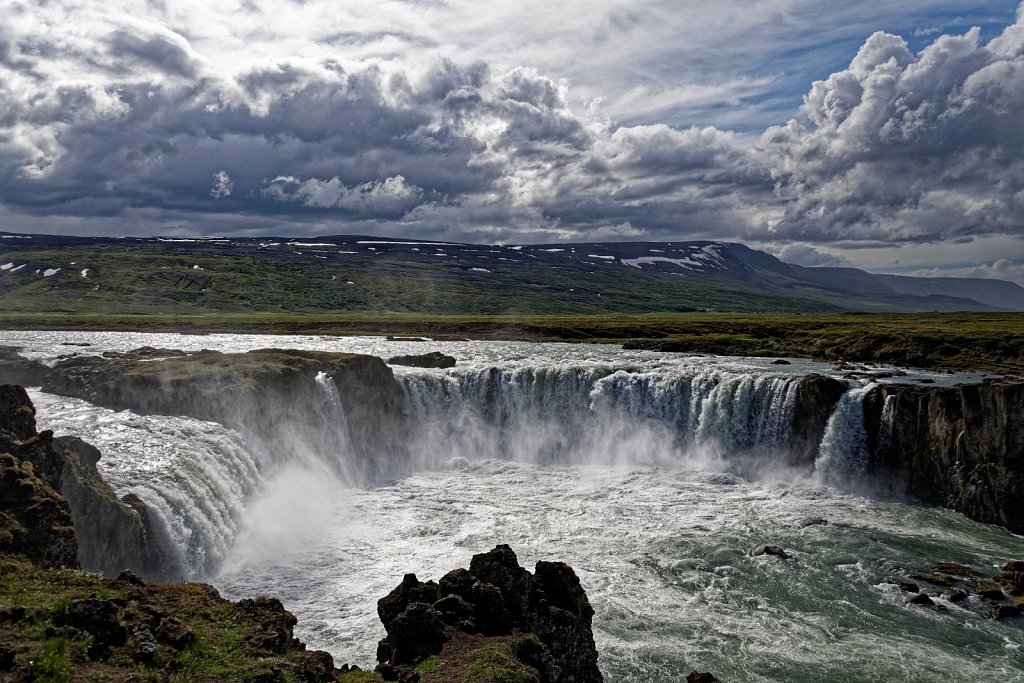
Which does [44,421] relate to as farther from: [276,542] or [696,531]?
[696,531]

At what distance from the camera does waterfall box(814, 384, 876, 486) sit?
4700 centimetres

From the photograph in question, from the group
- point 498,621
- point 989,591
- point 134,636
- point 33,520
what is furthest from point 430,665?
point 989,591

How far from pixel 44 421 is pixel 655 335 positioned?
88.8m

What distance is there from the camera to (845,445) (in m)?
47.7

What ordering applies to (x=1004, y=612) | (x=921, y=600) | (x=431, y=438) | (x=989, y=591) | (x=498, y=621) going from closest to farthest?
1. (x=498, y=621)
2. (x=1004, y=612)
3. (x=921, y=600)
4. (x=989, y=591)
5. (x=431, y=438)

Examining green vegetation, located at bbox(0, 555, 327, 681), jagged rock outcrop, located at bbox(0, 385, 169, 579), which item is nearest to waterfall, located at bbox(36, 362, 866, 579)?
jagged rock outcrop, located at bbox(0, 385, 169, 579)

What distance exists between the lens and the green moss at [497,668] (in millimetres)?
15336

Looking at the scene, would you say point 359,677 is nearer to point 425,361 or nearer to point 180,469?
Answer: point 180,469

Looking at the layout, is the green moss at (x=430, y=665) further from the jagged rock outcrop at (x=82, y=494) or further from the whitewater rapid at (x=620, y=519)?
the jagged rock outcrop at (x=82, y=494)

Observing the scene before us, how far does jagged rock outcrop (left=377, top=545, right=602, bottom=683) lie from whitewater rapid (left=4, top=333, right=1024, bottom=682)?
14.3ft

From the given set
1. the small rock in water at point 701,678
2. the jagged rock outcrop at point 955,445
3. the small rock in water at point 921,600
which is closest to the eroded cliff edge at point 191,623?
the small rock in water at point 701,678

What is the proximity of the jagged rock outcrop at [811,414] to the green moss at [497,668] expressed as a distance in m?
39.6

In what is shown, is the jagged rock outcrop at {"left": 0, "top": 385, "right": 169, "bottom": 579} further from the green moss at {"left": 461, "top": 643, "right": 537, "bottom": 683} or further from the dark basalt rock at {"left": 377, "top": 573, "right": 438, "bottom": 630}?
the green moss at {"left": 461, "top": 643, "right": 537, "bottom": 683}

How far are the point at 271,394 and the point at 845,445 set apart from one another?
42043 millimetres
